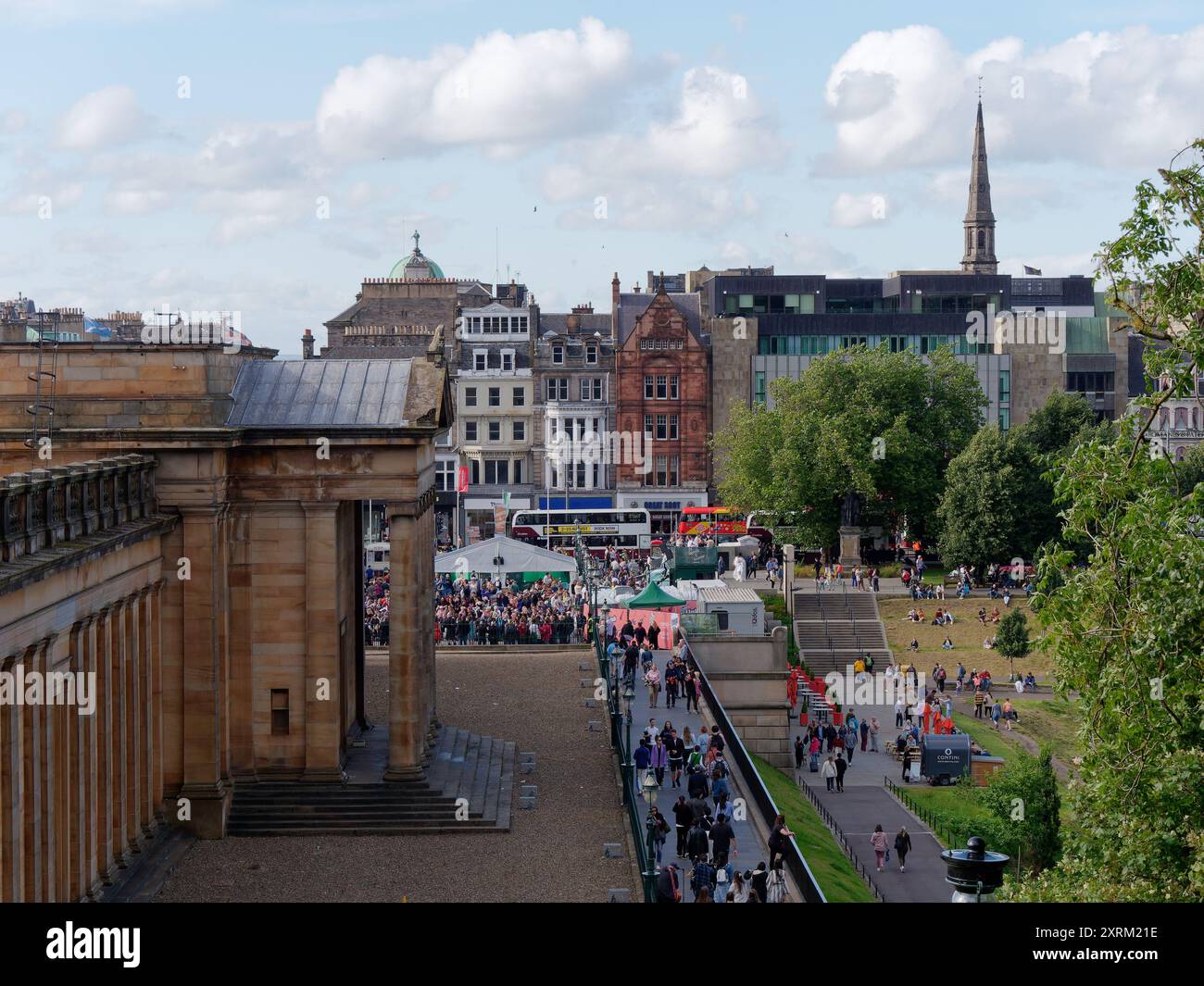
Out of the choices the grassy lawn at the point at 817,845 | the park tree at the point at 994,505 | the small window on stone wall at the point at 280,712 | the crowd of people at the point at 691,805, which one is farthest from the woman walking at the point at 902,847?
the park tree at the point at 994,505

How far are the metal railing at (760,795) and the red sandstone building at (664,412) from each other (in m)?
49.3

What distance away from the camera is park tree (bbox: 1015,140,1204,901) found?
52.6ft

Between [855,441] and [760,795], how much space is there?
4675 cm

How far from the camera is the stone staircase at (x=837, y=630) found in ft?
219

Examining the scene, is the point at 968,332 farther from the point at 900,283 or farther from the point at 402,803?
the point at 402,803

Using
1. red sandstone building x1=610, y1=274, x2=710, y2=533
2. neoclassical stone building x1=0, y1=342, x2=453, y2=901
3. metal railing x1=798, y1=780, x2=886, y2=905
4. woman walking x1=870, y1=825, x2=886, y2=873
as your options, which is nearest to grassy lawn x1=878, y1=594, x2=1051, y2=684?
metal railing x1=798, y1=780, x2=886, y2=905

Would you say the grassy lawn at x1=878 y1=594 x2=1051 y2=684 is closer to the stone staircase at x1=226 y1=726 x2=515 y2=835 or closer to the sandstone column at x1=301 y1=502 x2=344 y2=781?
the stone staircase at x1=226 y1=726 x2=515 y2=835

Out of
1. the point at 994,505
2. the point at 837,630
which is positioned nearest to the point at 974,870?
the point at 837,630

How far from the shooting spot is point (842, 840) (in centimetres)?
4266

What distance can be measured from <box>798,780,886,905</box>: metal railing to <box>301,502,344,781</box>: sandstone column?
1300 centimetres

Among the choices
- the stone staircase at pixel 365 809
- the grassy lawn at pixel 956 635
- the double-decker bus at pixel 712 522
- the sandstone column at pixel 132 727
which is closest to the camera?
the sandstone column at pixel 132 727

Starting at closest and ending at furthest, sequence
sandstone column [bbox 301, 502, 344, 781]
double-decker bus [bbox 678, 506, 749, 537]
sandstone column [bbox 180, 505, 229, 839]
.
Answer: sandstone column [bbox 180, 505, 229, 839] < sandstone column [bbox 301, 502, 344, 781] < double-decker bus [bbox 678, 506, 749, 537]

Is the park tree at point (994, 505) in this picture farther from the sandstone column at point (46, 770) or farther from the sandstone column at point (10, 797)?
the sandstone column at point (10, 797)
